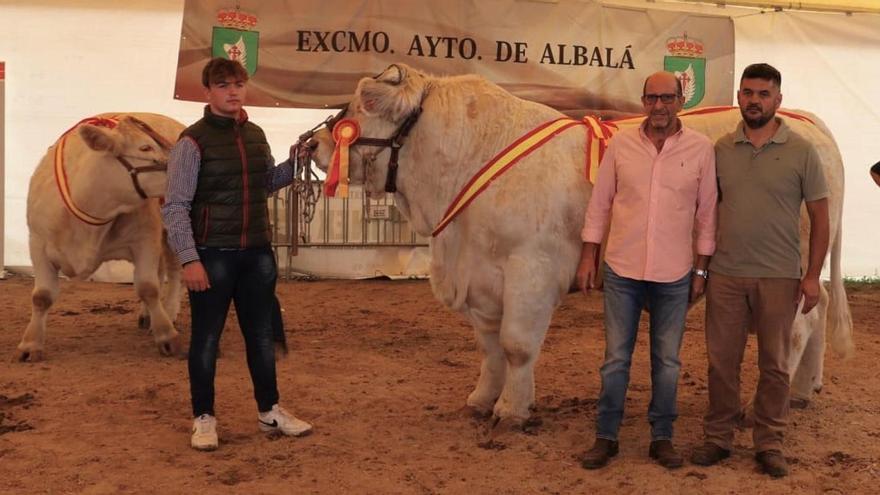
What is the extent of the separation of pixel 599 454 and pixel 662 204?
1.11 m

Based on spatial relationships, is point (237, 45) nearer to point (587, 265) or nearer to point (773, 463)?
point (587, 265)

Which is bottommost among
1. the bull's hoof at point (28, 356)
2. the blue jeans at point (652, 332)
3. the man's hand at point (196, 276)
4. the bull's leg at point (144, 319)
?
the bull's hoof at point (28, 356)

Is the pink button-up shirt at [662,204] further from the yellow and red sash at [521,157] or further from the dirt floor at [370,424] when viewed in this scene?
the dirt floor at [370,424]

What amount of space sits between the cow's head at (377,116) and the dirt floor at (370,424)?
1.27 meters

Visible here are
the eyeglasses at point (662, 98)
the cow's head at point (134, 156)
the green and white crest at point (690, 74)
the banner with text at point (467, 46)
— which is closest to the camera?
the eyeglasses at point (662, 98)

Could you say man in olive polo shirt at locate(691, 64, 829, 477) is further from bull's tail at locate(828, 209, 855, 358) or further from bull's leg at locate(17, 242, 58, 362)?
bull's leg at locate(17, 242, 58, 362)

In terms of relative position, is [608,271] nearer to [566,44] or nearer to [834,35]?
[566,44]

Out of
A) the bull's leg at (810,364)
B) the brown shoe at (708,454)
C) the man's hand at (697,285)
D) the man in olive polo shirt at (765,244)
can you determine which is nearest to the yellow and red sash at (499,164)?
the man in olive polo shirt at (765,244)

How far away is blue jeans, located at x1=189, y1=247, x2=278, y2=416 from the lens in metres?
4.03

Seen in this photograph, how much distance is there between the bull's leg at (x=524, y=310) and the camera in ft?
13.7

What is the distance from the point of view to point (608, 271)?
152 inches

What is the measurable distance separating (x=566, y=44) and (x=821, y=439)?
6100 millimetres

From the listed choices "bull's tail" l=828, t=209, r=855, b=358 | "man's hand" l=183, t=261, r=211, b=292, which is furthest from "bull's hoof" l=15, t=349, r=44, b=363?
"bull's tail" l=828, t=209, r=855, b=358

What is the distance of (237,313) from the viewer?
13.8ft
